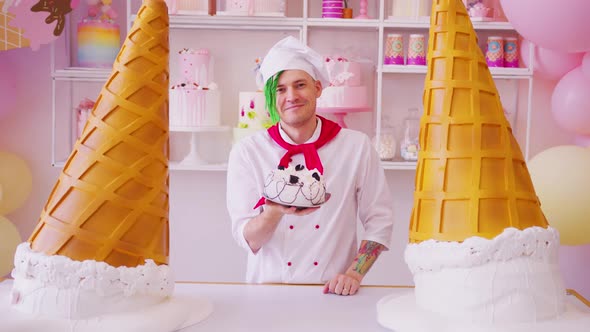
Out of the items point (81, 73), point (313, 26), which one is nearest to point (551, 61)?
point (313, 26)

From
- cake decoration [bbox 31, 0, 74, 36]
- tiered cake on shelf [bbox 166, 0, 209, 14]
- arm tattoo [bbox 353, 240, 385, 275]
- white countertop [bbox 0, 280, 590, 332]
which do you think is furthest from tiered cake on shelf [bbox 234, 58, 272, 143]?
white countertop [bbox 0, 280, 590, 332]

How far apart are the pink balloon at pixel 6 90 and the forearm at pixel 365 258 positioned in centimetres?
199

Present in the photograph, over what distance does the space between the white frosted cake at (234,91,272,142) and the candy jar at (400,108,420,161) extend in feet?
2.21

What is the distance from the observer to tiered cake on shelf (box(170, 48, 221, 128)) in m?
3.05

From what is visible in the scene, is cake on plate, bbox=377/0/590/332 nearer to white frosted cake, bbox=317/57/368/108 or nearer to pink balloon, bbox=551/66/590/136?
pink balloon, bbox=551/66/590/136

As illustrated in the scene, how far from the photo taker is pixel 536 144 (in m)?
3.42

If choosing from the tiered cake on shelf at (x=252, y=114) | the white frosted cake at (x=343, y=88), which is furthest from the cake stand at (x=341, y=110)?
the tiered cake on shelf at (x=252, y=114)

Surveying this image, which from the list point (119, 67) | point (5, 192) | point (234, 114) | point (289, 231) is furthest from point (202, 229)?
point (119, 67)

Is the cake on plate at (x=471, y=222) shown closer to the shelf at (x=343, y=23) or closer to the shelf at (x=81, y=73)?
the shelf at (x=343, y=23)

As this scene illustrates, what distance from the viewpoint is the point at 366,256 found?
6.20 ft

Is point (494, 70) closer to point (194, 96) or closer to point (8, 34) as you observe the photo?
point (194, 96)

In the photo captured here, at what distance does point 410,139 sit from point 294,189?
6.70ft

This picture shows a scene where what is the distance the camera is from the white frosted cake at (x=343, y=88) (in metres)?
3.05

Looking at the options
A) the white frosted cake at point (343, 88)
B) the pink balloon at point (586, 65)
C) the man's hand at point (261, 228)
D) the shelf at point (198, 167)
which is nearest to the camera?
the man's hand at point (261, 228)
